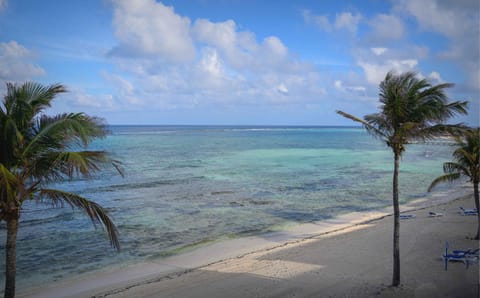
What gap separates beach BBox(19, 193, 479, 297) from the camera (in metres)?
10.7

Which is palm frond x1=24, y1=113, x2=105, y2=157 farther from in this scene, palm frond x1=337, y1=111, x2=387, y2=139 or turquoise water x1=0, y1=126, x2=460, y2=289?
palm frond x1=337, y1=111, x2=387, y2=139

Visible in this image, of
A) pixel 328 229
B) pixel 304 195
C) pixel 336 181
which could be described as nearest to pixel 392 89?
pixel 328 229

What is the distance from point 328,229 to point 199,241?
6860 millimetres

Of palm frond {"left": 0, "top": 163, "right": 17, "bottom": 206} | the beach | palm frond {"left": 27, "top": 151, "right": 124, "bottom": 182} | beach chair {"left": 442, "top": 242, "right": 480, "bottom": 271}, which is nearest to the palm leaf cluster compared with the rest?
the beach

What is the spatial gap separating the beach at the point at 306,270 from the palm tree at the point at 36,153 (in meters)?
5.27

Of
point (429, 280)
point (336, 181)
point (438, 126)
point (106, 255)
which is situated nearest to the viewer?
point (438, 126)

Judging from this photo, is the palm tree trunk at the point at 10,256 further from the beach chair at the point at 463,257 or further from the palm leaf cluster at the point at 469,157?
the palm leaf cluster at the point at 469,157

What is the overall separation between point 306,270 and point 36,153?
30.0 feet

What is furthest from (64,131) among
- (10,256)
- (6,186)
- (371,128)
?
(371,128)

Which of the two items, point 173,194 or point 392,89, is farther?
point 173,194

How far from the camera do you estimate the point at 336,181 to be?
3822cm

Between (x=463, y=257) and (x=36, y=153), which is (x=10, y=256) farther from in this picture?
(x=463, y=257)

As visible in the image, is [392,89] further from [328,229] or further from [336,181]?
[336,181]

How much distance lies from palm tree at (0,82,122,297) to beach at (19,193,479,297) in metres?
5.27
